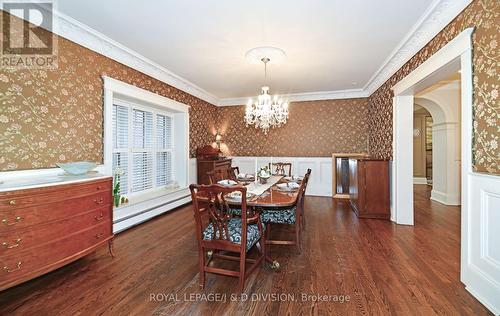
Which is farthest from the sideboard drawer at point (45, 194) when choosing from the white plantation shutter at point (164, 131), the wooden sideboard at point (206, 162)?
the wooden sideboard at point (206, 162)

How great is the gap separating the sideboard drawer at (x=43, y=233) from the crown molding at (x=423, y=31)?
4.07m

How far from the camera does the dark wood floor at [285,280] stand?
173cm

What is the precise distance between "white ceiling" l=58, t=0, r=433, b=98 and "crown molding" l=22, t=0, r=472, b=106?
8 cm

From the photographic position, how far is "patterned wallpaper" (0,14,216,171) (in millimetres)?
2135

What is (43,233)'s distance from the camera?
188cm

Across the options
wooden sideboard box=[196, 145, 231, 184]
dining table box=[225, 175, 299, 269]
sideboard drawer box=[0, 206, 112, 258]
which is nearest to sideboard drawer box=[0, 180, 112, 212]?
sideboard drawer box=[0, 206, 112, 258]

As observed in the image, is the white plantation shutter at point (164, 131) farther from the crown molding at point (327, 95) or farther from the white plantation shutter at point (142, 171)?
the crown molding at point (327, 95)

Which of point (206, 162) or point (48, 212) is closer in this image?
point (48, 212)

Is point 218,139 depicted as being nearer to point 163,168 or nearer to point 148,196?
point 163,168

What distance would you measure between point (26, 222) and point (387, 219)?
15.3 ft

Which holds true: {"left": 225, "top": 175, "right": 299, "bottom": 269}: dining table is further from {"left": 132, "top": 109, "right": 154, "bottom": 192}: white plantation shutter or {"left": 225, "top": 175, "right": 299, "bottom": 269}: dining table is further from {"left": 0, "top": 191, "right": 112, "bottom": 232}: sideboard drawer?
{"left": 132, "top": 109, "right": 154, "bottom": 192}: white plantation shutter

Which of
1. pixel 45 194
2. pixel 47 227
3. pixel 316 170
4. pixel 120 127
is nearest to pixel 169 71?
pixel 120 127

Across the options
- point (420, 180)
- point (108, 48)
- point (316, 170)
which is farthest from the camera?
point (420, 180)

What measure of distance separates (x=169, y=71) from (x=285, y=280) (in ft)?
12.6
